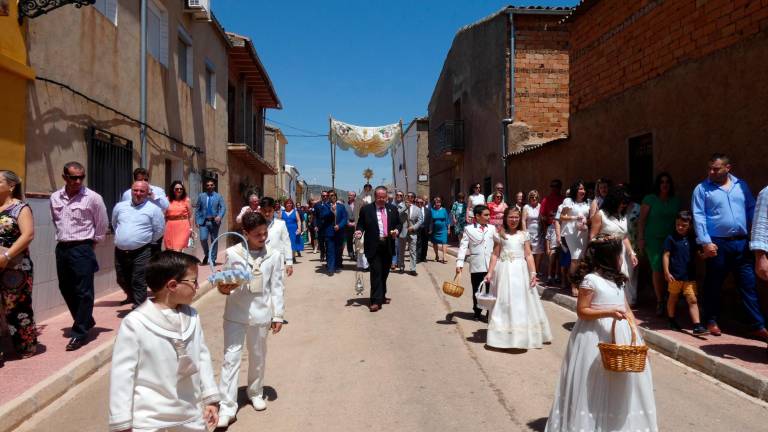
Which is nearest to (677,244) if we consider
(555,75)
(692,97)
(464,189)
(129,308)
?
(692,97)

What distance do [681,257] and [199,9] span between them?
11.8m

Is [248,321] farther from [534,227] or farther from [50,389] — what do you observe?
[534,227]

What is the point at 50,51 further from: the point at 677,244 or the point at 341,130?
the point at 341,130

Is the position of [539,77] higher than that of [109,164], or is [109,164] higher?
[539,77]

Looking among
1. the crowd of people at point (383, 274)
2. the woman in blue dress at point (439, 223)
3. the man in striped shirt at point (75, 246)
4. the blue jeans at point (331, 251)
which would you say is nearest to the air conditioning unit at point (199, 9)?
the crowd of people at point (383, 274)

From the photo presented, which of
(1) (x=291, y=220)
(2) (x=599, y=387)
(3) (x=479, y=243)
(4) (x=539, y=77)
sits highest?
(4) (x=539, y=77)

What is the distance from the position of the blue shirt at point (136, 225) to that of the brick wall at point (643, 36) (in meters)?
7.56

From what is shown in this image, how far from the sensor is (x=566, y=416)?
11.7 ft

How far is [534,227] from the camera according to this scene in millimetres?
10930

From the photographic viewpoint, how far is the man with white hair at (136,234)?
6.79 meters

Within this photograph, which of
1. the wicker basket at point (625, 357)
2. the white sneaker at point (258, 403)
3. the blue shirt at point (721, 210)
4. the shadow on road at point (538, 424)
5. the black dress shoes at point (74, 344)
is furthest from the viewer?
the blue shirt at point (721, 210)

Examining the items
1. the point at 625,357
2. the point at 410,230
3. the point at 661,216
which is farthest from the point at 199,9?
the point at 625,357

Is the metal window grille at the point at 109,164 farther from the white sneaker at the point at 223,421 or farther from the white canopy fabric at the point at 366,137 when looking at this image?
the white canopy fabric at the point at 366,137

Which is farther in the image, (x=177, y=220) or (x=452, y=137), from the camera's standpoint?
(x=452, y=137)
